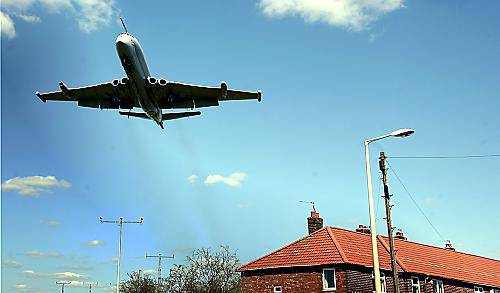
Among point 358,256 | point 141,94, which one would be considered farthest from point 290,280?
point 141,94

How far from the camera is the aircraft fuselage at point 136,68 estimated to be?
84.9ft

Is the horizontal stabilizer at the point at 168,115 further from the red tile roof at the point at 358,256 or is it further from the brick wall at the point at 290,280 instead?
the brick wall at the point at 290,280

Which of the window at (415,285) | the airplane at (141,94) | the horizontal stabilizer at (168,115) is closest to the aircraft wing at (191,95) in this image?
the airplane at (141,94)

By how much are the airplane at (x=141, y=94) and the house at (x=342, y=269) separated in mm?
15253

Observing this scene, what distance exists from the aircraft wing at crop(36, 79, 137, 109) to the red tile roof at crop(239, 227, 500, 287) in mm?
18059

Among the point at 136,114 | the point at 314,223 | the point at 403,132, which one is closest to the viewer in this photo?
the point at 403,132

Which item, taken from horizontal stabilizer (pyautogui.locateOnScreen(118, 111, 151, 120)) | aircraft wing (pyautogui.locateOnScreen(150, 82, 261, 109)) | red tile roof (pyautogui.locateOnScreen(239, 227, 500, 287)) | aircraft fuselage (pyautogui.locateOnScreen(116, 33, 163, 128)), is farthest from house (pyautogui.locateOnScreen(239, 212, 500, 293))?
aircraft fuselage (pyautogui.locateOnScreen(116, 33, 163, 128))

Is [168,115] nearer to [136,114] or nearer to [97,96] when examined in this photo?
[136,114]

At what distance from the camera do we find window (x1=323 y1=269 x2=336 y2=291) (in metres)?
38.5

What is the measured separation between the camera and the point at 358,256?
40719mm

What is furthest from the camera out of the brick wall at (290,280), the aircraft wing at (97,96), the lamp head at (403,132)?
the brick wall at (290,280)

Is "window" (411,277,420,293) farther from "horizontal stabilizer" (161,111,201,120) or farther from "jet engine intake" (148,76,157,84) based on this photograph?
"jet engine intake" (148,76,157,84)

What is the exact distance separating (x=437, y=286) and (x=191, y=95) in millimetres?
27312

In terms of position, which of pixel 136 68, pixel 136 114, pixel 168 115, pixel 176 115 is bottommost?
pixel 136 114
